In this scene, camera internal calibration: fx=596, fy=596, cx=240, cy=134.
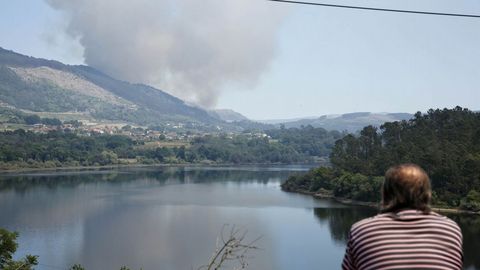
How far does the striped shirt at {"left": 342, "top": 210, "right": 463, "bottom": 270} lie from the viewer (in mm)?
1089

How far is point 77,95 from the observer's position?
146 m

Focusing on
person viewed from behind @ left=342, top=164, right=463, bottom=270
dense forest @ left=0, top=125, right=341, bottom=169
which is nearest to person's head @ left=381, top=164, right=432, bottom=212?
person viewed from behind @ left=342, top=164, right=463, bottom=270

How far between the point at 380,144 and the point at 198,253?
2176cm

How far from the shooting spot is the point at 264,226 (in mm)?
21188

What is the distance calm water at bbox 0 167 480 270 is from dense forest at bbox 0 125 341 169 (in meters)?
12.7

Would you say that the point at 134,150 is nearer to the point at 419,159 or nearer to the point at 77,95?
the point at 419,159

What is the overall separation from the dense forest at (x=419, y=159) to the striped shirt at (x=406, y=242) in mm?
23519

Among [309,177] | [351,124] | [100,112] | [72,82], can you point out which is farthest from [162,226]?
[351,124]

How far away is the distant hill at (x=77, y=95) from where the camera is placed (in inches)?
4946

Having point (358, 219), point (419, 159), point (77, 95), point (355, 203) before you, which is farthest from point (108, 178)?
point (77, 95)

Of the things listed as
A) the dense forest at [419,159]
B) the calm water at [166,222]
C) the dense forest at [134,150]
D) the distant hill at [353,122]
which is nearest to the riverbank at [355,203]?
the dense forest at [419,159]

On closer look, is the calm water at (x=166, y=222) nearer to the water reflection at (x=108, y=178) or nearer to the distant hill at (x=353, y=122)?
the water reflection at (x=108, y=178)

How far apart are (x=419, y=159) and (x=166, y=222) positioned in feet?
39.2

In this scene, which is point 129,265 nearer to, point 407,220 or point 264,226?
point 264,226
